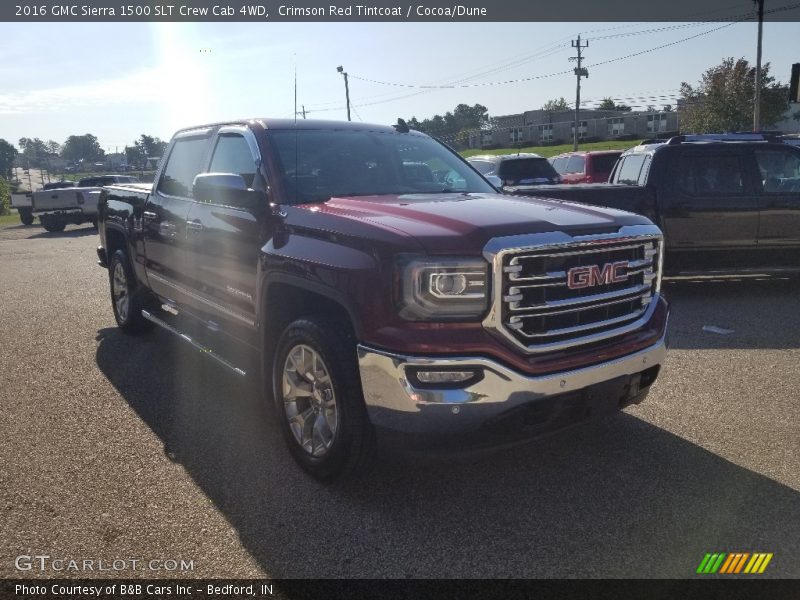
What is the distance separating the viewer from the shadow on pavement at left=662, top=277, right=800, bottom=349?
6.35m

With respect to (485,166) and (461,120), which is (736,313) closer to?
(485,166)

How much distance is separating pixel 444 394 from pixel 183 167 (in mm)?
3600

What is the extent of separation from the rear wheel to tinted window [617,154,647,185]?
957 inches

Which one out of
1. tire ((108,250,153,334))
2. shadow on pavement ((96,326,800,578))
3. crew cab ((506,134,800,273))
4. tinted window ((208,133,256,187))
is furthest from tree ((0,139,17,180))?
shadow on pavement ((96,326,800,578))

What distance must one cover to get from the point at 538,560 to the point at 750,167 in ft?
23.5

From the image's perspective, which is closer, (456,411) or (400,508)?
(456,411)

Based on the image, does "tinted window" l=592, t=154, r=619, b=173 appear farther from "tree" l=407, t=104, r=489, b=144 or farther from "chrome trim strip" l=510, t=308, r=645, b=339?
"tree" l=407, t=104, r=489, b=144

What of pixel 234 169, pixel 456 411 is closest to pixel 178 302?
pixel 234 169

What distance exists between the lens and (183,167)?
5578 mm

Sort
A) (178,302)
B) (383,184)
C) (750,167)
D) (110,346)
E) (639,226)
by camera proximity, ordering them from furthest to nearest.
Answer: (750,167) → (110,346) → (178,302) → (383,184) → (639,226)

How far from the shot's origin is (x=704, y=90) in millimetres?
57250

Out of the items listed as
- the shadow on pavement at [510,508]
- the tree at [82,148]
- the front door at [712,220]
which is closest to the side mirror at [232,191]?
the shadow on pavement at [510,508]

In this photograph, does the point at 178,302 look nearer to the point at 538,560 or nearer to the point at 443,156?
the point at 443,156

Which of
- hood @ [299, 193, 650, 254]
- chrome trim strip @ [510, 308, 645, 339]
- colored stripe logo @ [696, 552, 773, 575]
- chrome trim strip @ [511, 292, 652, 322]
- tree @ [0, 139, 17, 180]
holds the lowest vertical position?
colored stripe logo @ [696, 552, 773, 575]
